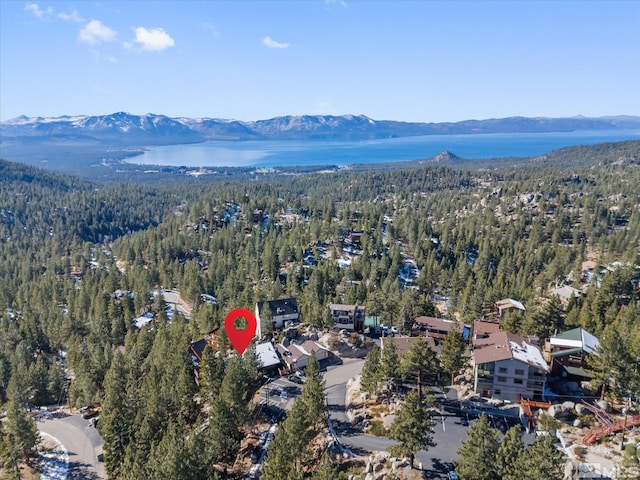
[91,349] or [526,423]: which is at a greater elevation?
[526,423]

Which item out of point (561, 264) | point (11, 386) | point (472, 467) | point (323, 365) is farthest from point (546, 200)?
point (11, 386)

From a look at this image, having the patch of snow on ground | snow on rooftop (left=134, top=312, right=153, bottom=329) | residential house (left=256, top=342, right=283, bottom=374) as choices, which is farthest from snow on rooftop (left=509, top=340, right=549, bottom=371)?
snow on rooftop (left=134, top=312, right=153, bottom=329)

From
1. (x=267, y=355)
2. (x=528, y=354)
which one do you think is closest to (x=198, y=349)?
(x=267, y=355)

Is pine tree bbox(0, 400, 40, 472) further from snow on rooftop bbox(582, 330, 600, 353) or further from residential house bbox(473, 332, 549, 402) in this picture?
snow on rooftop bbox(582, 330, 600, 353)

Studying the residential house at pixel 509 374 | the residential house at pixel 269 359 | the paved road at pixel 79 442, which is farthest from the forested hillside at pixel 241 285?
the residential house at pixel 509 374

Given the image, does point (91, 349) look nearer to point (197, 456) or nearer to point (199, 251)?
point (197, 456)

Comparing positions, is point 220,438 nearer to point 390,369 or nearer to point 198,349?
point 390,369
